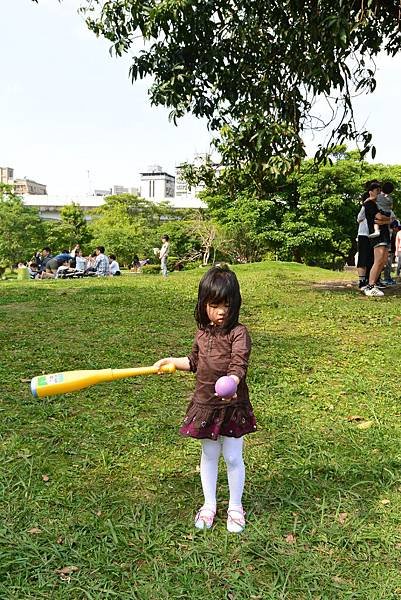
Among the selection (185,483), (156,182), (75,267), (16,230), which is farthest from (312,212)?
(156,182)

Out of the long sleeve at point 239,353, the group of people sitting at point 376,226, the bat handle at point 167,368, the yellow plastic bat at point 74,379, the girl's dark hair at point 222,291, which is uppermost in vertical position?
the group of people sitting at point 376,226

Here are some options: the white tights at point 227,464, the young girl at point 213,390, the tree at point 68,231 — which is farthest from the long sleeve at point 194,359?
the tree at point 68,231

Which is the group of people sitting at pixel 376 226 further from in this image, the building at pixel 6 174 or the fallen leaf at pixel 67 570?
the building at pixel 6 174

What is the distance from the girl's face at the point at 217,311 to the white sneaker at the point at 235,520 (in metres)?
0.91

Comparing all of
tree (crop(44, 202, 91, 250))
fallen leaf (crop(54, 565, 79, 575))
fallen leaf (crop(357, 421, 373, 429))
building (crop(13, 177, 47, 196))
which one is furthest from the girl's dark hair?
building (crop(13, 177, 47, 196))

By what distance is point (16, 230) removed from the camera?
42125 millimetres

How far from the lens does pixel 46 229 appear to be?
1759 inches

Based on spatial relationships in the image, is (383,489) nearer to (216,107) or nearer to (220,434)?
(220,434)

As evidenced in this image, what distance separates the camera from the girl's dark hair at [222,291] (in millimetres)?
2814

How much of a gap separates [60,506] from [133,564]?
636 millimetres

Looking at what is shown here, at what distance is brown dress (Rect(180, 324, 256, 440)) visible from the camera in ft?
9.32

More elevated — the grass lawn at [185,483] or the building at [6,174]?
the building at [6,174]

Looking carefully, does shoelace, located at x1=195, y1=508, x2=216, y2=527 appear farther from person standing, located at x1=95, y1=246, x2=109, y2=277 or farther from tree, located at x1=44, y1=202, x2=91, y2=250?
tree, located at x1=44, y1=202, x2=91, y2=250

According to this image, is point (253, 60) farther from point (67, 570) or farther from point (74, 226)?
point (74, 226)
